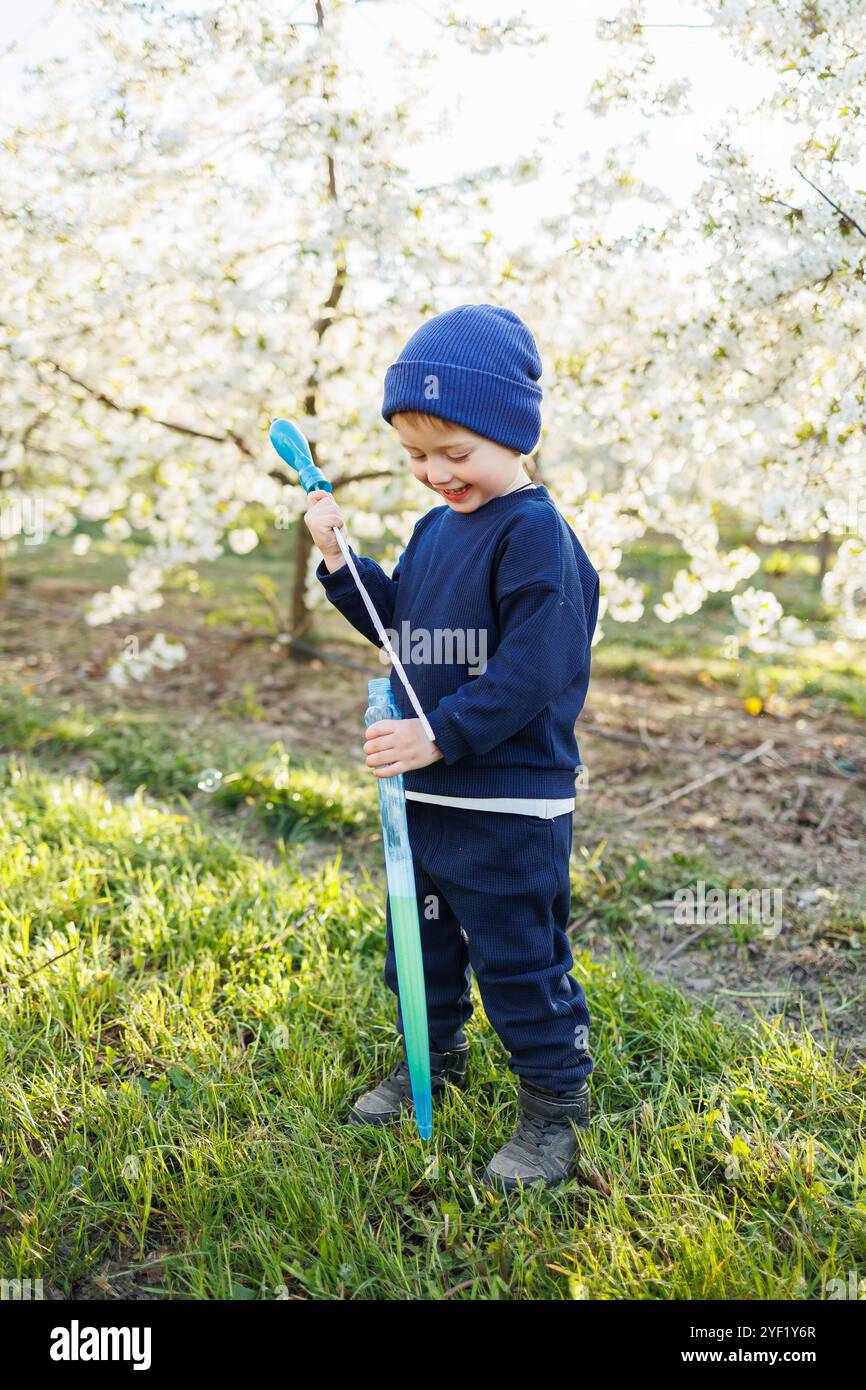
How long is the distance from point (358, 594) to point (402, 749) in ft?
1.47

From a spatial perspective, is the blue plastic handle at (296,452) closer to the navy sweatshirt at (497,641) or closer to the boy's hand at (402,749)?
the navy sweatshirt at (497,641)

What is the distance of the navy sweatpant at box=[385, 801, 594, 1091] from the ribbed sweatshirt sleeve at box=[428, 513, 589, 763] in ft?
0.68

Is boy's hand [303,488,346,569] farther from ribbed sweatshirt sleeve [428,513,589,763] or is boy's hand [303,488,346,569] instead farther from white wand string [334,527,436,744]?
ribbed sweatshirt sleeve [428,513,589,763]

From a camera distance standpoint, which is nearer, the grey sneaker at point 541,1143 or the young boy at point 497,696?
the young boy at point 497,696

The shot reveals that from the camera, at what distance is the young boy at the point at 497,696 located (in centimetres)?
176

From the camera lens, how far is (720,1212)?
69.8 inches

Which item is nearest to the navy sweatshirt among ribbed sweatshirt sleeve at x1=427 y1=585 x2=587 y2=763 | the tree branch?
ribbed sweatshirt sleeve at x1=427 y1=585 x2=587 y2=763

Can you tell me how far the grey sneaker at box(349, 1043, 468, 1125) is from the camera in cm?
207

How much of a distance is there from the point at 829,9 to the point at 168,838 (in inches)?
126

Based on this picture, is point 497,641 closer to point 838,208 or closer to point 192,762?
point 838,208

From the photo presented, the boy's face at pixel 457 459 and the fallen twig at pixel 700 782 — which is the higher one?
the boy's face at pixel 457 459

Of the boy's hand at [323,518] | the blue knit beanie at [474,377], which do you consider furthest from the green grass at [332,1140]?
the blue knit beanie at [474,377]

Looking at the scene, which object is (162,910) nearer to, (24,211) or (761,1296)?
(761,1296)
